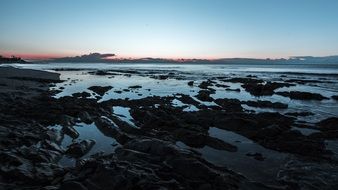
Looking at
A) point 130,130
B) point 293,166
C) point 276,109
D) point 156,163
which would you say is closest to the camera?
point 156,163

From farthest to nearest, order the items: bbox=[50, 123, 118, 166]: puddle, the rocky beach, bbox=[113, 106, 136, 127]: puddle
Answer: bbox=[113, 106, 136, 127]: puddle
bbox=[50, 123, 118, 166]: puddle
the rocky beach

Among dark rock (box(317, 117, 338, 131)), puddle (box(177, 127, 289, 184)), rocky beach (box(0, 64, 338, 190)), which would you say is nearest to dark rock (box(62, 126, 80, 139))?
rocky beach (box(0, 64, 338, 190))

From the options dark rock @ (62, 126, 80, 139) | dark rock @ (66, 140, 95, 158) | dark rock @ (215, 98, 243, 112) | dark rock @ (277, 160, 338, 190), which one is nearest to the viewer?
dark rock @ (277, 160, 338, 190)

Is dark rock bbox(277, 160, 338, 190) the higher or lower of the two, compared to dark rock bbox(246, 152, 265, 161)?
higher

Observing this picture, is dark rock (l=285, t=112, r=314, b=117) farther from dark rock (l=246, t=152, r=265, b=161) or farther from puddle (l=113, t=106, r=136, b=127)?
puddle (l=113, t=106, r=136, b=127)

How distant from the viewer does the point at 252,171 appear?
963cm

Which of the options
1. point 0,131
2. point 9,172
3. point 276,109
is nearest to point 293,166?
point 9,172

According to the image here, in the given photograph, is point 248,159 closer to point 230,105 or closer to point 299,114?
point 299,114

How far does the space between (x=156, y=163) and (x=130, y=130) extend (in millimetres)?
5038

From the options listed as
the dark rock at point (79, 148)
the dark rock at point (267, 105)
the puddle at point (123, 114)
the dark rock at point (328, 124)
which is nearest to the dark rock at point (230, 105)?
the dark rock at point (267, 105)

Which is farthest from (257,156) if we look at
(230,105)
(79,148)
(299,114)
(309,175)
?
(230,105)

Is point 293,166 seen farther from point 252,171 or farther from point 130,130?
point 130,130

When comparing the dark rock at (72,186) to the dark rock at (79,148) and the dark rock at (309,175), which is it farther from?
the dark rock at (309,175)

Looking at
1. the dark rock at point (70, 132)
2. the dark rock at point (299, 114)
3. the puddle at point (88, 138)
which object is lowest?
the dark rock at point (299, 114)
